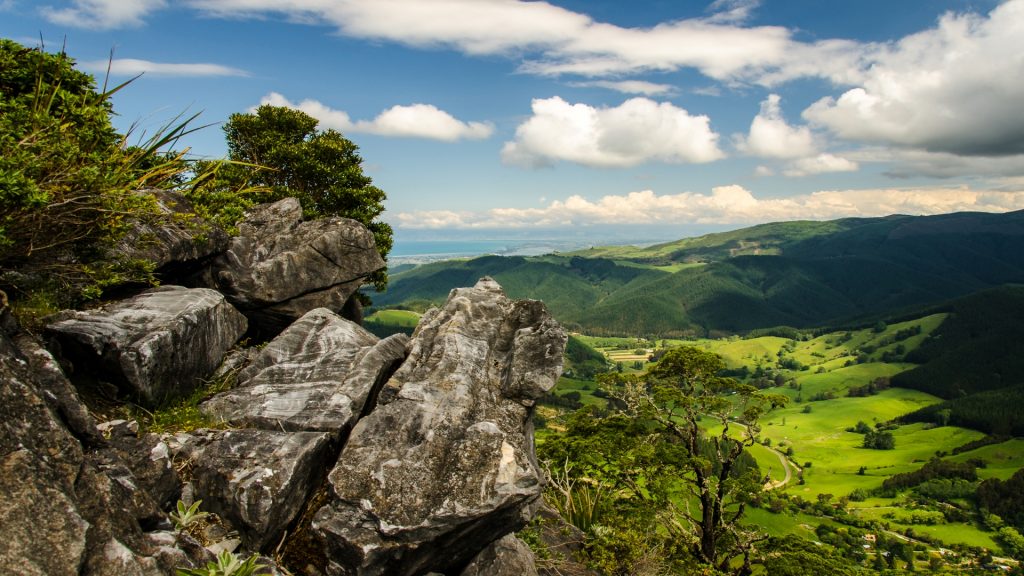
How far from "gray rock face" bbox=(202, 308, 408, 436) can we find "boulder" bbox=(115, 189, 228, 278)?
14.4 feet

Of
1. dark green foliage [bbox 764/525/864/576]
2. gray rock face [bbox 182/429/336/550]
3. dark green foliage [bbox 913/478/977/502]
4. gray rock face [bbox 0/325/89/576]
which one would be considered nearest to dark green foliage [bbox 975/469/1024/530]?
dark green foliage [bbox 913/478/977/502]

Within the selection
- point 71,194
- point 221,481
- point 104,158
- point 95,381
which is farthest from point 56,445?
point 104,158

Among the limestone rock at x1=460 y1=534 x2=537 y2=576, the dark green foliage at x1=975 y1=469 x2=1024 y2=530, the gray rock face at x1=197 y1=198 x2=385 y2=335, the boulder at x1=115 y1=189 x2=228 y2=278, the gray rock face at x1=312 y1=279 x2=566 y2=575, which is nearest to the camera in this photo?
the gray rock face at x1=312 y1=279 x2=566 y2=575

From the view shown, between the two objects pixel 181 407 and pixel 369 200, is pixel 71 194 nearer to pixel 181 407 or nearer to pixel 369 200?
pixel 181 407

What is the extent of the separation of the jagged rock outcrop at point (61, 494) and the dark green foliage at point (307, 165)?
20.8 m

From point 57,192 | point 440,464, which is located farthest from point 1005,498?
point 57,192

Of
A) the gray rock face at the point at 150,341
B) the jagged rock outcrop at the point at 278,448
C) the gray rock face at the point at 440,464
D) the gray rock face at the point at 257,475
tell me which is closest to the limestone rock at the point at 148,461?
the jagged rock outcrop at the point at 278,448

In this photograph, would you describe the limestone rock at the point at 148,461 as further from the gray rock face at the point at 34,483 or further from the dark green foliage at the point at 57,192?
the dark green foliage at the point at 57,192

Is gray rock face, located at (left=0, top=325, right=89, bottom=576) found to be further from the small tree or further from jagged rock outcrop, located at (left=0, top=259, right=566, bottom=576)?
the small tree

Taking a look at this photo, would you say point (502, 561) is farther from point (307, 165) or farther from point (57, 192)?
point (307, 165)

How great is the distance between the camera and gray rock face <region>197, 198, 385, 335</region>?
1897 cm

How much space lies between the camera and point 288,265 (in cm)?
2016

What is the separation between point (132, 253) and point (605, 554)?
17503 millimetres

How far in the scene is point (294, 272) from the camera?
66.7 feet
